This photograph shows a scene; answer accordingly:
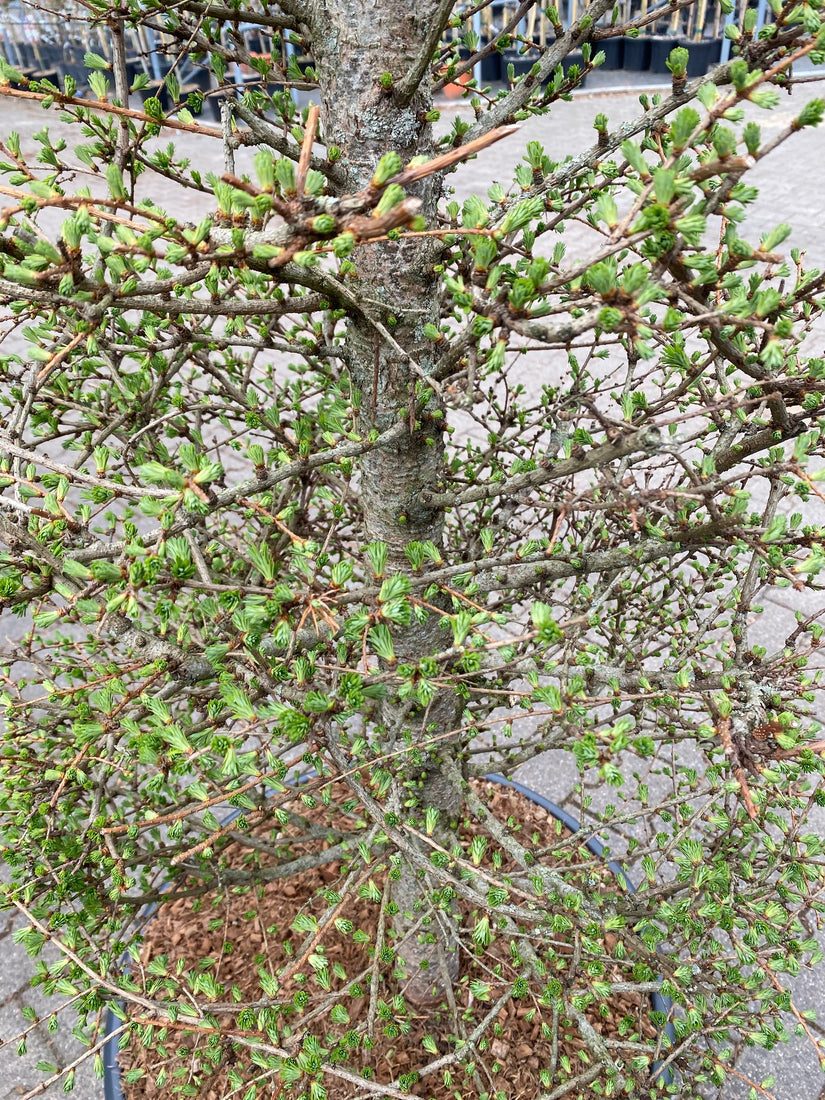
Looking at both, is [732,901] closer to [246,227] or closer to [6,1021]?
[246,227]

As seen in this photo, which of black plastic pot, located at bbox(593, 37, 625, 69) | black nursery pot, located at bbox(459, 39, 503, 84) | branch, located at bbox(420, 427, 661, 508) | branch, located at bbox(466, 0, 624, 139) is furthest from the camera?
black plastic pot, located at bbox(593, 37, 625, 69)

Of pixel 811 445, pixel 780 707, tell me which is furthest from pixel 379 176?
pixel 780 707

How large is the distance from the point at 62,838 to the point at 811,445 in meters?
1.84

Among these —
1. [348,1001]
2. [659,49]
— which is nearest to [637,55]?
[659,49]

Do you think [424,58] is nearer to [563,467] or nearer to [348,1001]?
[563,467]

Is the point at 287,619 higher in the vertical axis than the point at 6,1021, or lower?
higher

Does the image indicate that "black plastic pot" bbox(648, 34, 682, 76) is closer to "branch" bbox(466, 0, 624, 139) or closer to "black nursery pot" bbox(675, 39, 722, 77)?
"black nursery pot" bbox(675, 39, 722, 77)

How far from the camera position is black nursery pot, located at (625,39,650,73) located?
1520 centimetres

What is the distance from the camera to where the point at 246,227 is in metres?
1.10

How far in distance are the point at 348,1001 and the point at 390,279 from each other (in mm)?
2521

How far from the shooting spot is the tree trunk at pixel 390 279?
137 centimetres

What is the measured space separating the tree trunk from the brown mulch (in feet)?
2.21

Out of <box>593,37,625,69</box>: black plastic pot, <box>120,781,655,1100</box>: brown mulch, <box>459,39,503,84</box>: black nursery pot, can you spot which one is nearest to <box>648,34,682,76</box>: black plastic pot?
<box>593,37,625,69</box>: black plastic pot

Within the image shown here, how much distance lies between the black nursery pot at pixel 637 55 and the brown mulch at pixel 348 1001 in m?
17.0
